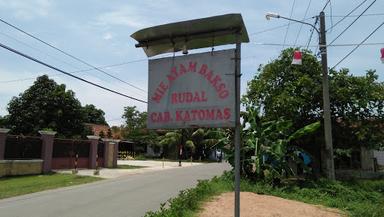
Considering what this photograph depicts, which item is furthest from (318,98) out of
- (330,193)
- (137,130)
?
(137,130)

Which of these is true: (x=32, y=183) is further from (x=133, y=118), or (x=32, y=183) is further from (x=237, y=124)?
(x=133, y=118)

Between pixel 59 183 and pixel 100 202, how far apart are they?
720 centimetres

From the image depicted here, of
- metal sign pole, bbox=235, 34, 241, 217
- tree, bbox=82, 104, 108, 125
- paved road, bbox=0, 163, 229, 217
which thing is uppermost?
tree, bbox=82, 104, 108, 125

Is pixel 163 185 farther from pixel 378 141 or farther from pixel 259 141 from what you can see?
pixel 378 141

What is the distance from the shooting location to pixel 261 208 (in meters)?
12.9

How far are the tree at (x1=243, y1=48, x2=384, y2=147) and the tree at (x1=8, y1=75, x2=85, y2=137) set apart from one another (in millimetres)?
22711

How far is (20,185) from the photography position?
19.7 metres

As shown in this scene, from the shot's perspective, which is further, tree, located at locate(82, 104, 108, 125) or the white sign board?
tree, located at locate(82, 104, 108, 125)

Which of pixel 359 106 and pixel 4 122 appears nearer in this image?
pixel 359 106

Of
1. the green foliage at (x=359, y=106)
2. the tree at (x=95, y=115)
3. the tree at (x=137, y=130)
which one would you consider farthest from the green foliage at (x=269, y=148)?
the tree at (x=95, y=115)

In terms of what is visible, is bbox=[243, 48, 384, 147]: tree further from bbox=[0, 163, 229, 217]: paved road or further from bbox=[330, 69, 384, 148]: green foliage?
bbox=[0, 163, 229, 217]: paved road

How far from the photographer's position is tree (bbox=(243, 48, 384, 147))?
21875 mm

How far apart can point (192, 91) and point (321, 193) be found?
13.0 metres

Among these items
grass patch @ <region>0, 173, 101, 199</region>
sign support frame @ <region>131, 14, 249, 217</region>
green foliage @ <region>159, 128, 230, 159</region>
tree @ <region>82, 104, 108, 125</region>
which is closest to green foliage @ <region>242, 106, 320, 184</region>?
grass patch @ <region>0, 173, 101, 199</region>
